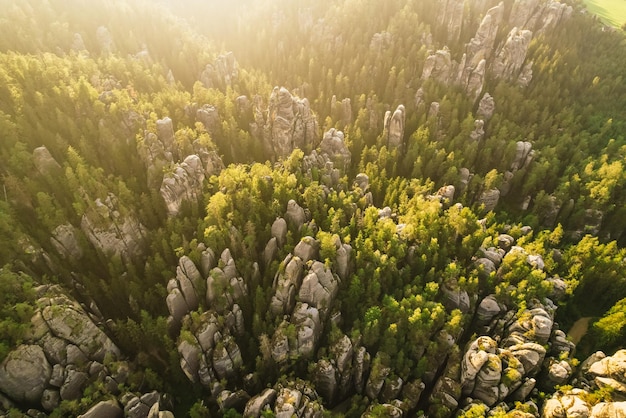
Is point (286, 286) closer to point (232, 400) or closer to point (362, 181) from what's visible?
point (232, 400)

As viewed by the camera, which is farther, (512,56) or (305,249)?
(512,56)

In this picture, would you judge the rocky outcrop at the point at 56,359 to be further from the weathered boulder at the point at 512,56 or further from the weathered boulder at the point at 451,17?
the weathered boulder at the point at 451,17

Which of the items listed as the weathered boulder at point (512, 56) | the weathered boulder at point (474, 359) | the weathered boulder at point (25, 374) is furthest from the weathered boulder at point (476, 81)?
the weathered boulder at point (25, 374)

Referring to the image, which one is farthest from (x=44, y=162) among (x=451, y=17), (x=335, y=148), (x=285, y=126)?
(x=451, y=17)

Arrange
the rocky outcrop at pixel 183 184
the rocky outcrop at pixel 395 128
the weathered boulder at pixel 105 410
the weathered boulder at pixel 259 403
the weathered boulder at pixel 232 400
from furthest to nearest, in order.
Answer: the rocky outcrop at pixel 395 128 < the rocky outcrop at pixel 183 184 < the weathered boulder at pixel 232 400 < the weathered boulder at pixel 259 403 < the weathered boulder at pixel 105 410

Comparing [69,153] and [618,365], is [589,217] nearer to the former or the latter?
[618,365]
